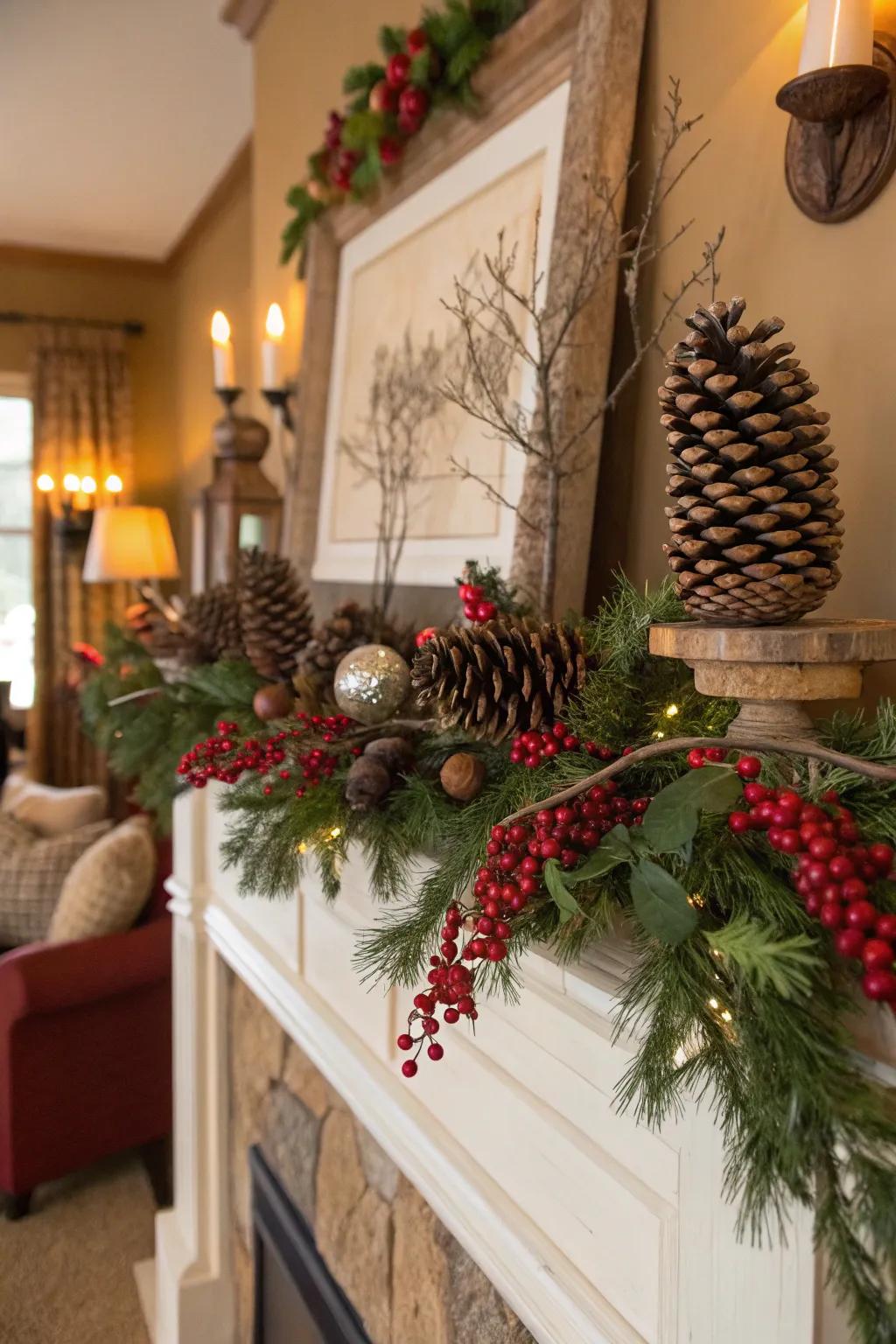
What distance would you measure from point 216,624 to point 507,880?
1007 mm

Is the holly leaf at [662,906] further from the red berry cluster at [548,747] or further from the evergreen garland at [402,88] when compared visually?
the evergreen garland at [402,88]

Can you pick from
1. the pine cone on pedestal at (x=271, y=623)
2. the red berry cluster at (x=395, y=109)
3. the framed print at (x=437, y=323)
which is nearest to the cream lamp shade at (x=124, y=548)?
the framed print at (x=437, y=323)

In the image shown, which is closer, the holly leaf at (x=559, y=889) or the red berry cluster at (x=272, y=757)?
the holly leaf at (x=559, y=889)

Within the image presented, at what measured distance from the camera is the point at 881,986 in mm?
424

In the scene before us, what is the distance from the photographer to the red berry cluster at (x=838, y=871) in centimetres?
43

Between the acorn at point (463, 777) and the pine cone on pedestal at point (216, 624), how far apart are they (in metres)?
0.78

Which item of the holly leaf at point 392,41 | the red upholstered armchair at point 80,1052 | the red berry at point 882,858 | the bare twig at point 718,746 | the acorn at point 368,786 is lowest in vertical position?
the red upholstered armchair at point 80,1052

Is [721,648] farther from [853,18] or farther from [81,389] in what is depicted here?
[81,389]

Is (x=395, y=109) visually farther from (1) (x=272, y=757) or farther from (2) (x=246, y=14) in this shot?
(2) (x=246, y=14)

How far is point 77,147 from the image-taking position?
360 cm

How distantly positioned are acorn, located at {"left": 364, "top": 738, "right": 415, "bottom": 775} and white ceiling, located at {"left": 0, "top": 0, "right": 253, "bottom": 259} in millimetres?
2624

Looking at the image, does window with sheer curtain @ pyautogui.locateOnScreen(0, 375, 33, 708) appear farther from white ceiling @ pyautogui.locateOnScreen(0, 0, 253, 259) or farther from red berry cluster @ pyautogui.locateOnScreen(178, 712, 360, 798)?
red berry cluster @ pyautogui.locateOnScreen(178, 712, 360, 798)

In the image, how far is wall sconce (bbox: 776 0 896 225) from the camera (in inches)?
28.5

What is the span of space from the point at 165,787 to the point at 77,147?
3.22 meters
